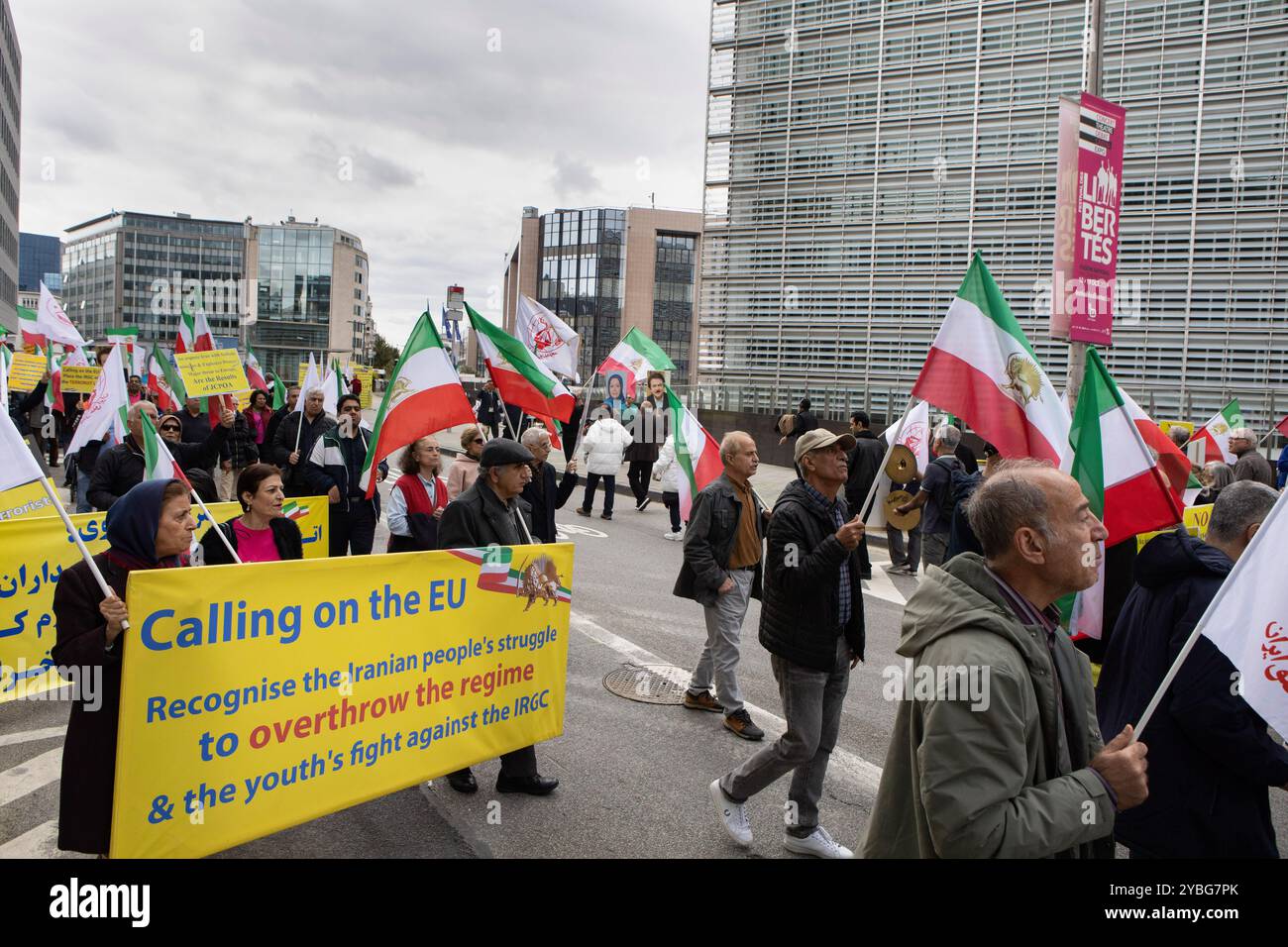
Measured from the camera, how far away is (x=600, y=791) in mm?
4871

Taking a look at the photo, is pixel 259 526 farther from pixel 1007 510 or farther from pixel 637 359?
pixel 637 359

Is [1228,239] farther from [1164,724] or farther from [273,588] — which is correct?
[273,588]

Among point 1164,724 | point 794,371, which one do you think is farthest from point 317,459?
point 794,371

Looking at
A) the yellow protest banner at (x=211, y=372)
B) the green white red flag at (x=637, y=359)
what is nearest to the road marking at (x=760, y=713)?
the green white red flag at (x=637, y=359)

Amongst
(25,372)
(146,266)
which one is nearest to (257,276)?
(146,266)

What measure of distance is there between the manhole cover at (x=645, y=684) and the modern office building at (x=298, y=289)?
13239 cm

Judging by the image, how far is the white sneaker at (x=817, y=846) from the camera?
4230 millimetres

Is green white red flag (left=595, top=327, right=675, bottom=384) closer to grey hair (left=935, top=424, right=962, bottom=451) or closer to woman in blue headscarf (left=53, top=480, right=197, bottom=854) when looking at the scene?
grey hair (left=935, top=424, right=962, bottom=451)

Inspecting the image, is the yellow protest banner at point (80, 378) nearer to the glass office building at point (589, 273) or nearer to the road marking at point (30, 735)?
the road marking at point (30, 735)

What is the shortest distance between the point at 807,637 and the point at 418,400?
3.30m

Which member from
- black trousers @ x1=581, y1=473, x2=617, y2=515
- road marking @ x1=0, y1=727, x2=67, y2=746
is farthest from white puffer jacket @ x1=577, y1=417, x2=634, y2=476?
road marking @ x1=0, y1=727, x2=67, y2=746

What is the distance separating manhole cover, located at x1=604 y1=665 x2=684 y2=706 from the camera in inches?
253

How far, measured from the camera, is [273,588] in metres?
3.71
